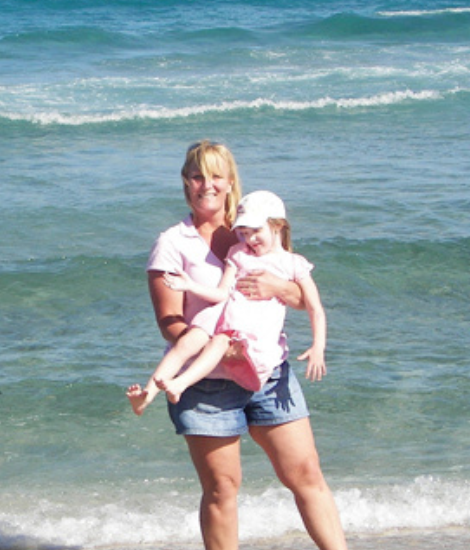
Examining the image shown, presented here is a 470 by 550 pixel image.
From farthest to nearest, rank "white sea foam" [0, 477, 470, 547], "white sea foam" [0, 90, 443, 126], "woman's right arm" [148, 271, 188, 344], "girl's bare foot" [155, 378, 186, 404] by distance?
1. "white sea foam" [0, 90, 443, 126]
2. "white sea foam" [0, 477, 470, 547]
3. "woman's right arm" [148, 271, 188, 344]
4. "girl's bare foot" [155, 378, 186, 404]

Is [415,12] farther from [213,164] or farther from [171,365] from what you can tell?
[171,365]

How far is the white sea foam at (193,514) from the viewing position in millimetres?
4605

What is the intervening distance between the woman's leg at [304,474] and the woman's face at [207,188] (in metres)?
0.79

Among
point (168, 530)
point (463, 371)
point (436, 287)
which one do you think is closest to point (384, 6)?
point (436, 287)

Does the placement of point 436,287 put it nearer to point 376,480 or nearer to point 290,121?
point 376,480

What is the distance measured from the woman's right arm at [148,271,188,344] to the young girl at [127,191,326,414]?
5cm

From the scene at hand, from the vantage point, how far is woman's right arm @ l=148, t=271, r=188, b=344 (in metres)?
3.54

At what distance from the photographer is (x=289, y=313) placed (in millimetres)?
7633

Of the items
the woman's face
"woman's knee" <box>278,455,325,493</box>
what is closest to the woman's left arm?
the woman's face

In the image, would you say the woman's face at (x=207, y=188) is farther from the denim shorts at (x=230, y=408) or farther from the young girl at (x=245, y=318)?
the denim shorts at (x=230, y=408)

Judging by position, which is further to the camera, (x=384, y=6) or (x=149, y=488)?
(x=384, y=6)

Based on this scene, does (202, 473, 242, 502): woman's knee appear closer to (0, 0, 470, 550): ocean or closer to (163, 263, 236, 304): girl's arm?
(163, 263, 236, 304): girl's arm

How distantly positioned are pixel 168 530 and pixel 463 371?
2.67m

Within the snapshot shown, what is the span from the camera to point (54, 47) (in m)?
24.0
